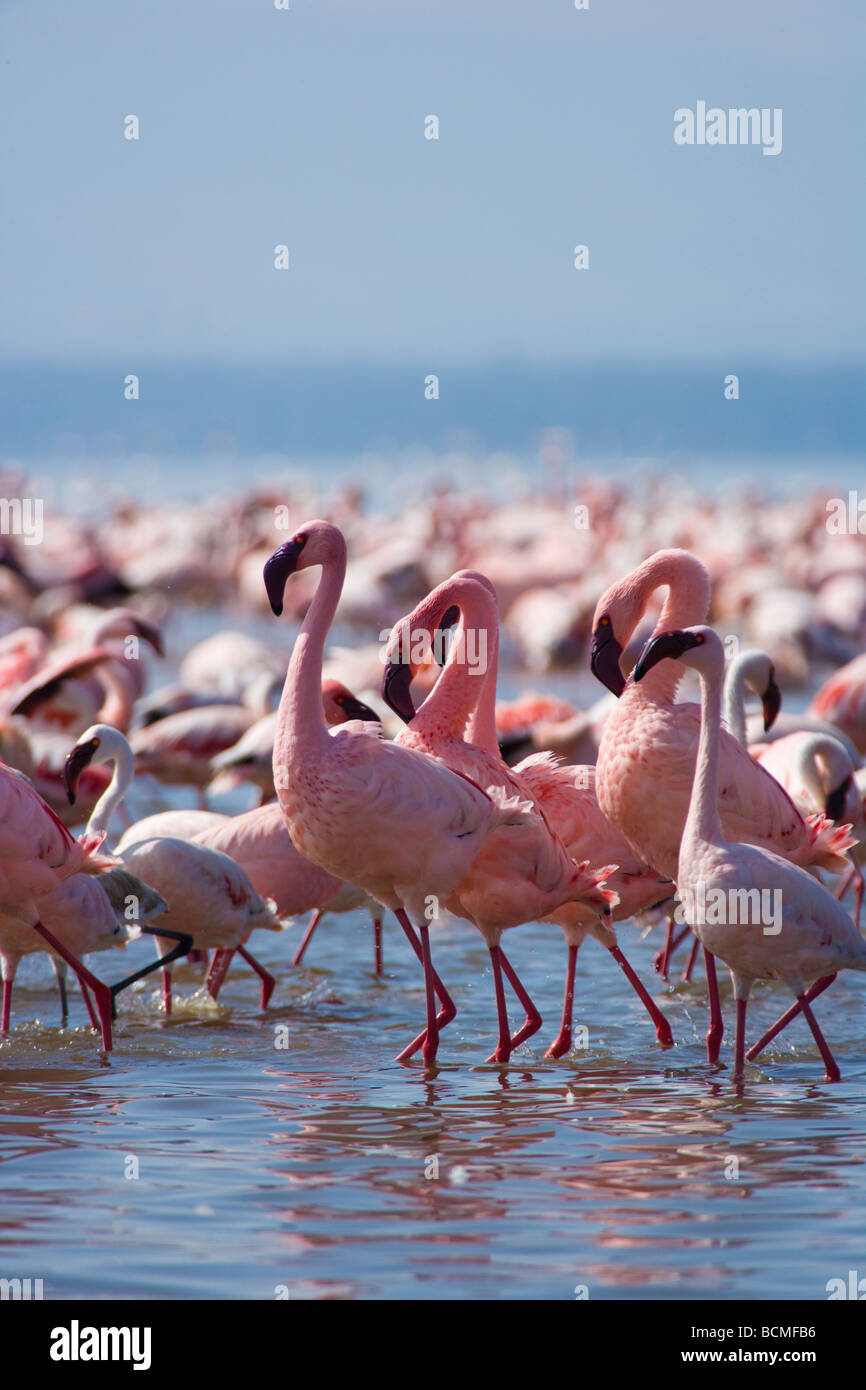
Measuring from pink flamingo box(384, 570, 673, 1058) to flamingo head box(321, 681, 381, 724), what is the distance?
68 cm

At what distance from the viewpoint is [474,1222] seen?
173 inches

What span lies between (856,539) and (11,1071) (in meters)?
17.8

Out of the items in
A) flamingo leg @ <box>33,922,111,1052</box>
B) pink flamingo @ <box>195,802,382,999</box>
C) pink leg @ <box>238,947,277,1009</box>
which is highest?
pink flamingo @ <box>195,802,382,999</box>

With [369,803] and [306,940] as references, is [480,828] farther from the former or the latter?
[306,940]

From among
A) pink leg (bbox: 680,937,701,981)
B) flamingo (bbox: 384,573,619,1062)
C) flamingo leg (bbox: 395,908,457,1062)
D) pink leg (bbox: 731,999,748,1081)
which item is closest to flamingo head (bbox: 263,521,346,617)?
flamingo (bbox: 384,573,619,1062)

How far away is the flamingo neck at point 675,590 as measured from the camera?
6129mm

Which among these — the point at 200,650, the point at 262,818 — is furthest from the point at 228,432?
the point at 262,818

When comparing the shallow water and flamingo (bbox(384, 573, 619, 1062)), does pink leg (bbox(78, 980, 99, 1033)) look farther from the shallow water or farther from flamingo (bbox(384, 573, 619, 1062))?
flamingo (bbox(384, 573, 619, 1062))

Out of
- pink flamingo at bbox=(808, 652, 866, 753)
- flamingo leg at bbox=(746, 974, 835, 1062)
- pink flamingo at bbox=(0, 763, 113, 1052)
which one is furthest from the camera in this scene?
pink flamingo at bbox=(808, 652, 866, 753)

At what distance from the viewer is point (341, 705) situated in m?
7.34

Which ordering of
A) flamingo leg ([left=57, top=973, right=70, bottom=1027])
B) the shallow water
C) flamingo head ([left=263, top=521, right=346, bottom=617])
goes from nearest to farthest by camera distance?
the shallow water < flamingo head ([left=263, top=521, right=346, bottom=617]) < flamingo leg ([left=57, top=973, right=70, bottom=1027])

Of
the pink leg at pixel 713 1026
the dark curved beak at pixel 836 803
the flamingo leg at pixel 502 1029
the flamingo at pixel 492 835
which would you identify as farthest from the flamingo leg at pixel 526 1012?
the dark curved beak at pixel 836 803

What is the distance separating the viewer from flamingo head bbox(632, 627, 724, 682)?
542 centimetres

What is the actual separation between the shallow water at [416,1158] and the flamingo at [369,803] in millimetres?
585
